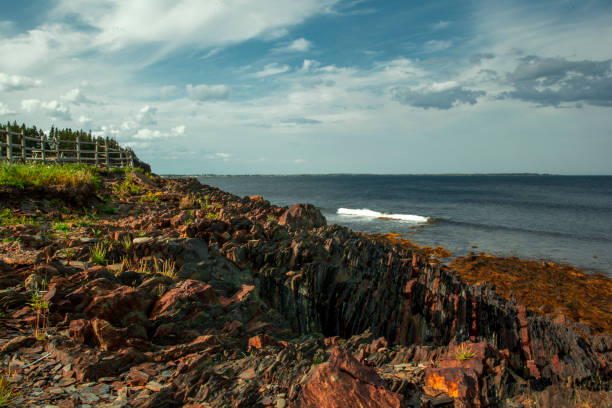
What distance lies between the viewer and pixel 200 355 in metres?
4.63

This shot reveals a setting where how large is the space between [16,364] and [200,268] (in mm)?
3710

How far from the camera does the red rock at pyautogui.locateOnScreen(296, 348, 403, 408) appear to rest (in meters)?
3.57

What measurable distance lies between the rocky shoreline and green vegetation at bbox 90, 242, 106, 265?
3 cm

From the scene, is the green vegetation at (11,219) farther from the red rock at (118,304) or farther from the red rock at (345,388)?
the red rock at (345,388)

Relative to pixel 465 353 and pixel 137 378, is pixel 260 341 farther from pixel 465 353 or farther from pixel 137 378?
pixel 465 353

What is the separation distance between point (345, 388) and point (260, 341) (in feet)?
6.70

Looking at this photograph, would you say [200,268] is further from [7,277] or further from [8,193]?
[8,193]

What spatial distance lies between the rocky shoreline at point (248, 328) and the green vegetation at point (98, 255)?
0.03 m

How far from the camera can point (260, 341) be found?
532 cm

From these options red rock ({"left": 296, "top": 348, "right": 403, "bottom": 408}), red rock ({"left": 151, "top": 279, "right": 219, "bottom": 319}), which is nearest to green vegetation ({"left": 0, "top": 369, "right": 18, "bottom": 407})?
red rock ({"left": 151, "top": 279, "right": 219, "bottom": 319})

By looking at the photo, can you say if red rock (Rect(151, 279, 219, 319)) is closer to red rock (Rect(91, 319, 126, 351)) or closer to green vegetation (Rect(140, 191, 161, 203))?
red rock (Rect(91, 319, 126, 351))

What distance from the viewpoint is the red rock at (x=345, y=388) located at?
11.7 feet

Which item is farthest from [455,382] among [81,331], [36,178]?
[36,178]

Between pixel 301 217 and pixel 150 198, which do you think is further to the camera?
pixel 301 217
